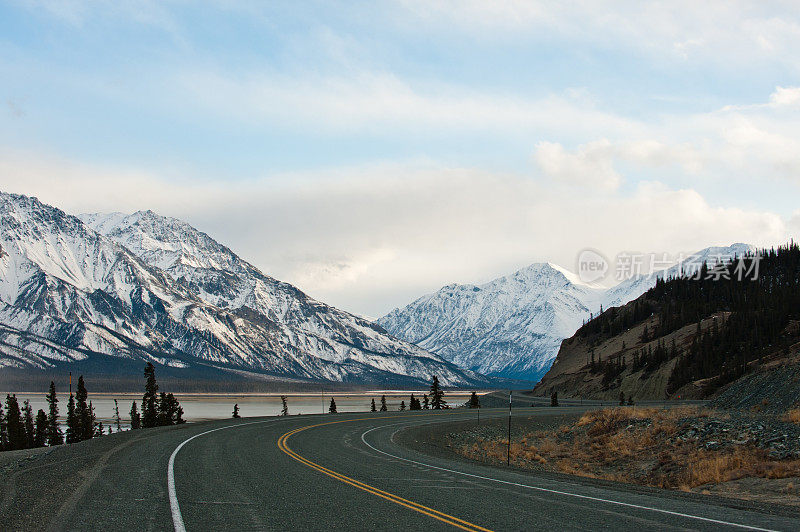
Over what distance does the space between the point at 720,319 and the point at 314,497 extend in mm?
114893

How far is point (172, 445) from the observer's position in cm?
2806

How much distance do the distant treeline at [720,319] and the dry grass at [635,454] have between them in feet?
128

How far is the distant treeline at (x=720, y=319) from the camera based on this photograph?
88.0m

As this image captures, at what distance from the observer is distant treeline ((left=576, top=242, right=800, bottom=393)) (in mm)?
88000

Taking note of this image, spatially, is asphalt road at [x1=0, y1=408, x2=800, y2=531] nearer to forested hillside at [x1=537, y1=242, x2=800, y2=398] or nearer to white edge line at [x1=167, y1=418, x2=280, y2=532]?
white edge line at [x1=167, y1=418, x2=280, y2=532]

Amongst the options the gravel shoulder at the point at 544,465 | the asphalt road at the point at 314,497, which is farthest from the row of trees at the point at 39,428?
the asphalt road at the point at 314,497

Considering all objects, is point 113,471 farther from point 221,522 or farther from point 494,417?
point 494,417

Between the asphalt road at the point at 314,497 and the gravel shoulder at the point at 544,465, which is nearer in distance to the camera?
the asphalt road at the point at 314,497

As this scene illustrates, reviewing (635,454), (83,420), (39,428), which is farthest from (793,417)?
(39,428)

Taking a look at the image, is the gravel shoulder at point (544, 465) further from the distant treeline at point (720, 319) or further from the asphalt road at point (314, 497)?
the distant treeline at point (720, 319)

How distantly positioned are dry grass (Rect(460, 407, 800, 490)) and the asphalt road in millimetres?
7590

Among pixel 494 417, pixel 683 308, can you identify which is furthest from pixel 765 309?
pixel 494 417

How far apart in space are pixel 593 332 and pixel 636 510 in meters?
156

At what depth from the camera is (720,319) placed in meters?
115
